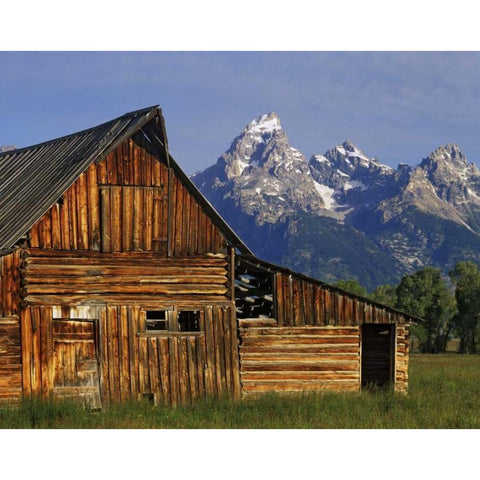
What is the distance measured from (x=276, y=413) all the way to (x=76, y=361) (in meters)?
5.68

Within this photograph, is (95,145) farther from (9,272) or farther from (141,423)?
(141,423)

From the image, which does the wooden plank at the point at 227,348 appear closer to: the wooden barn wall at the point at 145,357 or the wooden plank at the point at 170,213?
the wooden barn wall at the point at 145,357

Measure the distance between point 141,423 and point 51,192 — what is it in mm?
7276

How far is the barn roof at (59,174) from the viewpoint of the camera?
21625 mm

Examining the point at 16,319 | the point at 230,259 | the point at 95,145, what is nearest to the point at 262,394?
the point at 230,259

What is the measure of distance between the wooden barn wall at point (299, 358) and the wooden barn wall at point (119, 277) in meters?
1.86

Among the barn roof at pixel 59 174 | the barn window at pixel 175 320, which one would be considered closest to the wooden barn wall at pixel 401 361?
the barn roof at pixel 59 174

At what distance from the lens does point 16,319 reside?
2117 centimetres

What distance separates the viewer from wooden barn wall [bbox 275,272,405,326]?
78.1ft

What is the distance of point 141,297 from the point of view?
74.5 ft

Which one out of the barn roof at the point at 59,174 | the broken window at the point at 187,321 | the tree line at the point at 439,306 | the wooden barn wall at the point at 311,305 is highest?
the barn roof at the point at 59,174

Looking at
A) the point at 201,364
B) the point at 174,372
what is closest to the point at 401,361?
the point at 201,364

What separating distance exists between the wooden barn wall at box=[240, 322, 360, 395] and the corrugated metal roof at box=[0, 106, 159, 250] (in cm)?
668

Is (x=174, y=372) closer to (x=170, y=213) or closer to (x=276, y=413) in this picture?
(x=276, y=413)
